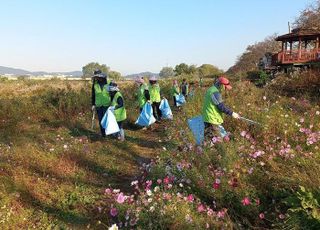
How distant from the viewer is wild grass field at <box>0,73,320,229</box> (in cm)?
454

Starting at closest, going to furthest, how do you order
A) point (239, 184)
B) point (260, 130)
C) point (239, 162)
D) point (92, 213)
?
point (239, 184), point (239, 162), point (92, 213), point (260, 130)

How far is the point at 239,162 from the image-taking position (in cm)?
532

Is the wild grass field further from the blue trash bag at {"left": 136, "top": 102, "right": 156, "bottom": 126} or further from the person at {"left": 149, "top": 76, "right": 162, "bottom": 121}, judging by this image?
the person at {"left": 149, "top": 76, "right": 162, "bottom": 121}

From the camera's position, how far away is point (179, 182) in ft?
18.4

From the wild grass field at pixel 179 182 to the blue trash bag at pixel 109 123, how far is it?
45 cm

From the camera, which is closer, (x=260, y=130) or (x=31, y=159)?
(x=260, y=130)

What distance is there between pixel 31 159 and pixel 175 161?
322cm

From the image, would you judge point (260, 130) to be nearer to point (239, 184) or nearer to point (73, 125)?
point (239, 184)

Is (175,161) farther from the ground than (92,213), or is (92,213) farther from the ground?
(175,161)

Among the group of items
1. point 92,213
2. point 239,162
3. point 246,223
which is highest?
point 239,162

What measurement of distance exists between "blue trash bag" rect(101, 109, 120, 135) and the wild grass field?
1.47 feet

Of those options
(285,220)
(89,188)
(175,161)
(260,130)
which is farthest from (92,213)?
(260,130)

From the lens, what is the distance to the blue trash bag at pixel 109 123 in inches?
406

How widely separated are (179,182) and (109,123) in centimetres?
502
